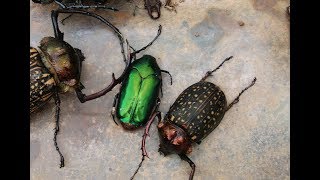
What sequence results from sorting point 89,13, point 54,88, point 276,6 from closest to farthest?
1. point 54,88
2. point 89,13
3. point 276,6

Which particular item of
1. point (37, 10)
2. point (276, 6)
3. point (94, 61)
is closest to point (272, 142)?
point (276, 6)

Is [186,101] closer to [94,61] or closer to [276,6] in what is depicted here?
[94,61]

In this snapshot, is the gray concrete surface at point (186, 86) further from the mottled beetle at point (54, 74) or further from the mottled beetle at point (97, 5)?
the mottled beetle at point (54, 74)

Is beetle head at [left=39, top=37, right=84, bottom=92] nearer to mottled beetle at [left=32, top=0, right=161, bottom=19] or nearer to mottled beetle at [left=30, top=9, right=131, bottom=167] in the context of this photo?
mottled beetle at [left=30, top=9, right=131, bottom=167]

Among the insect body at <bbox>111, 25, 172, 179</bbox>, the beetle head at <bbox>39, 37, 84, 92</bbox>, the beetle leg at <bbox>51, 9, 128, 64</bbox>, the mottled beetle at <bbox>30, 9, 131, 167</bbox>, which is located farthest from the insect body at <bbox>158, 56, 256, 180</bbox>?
the beetle head at <bbox>39, 37, 84, 92</bbox>

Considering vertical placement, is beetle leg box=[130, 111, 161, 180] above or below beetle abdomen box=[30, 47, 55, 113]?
below

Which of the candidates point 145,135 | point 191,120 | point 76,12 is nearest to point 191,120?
point 191,120
